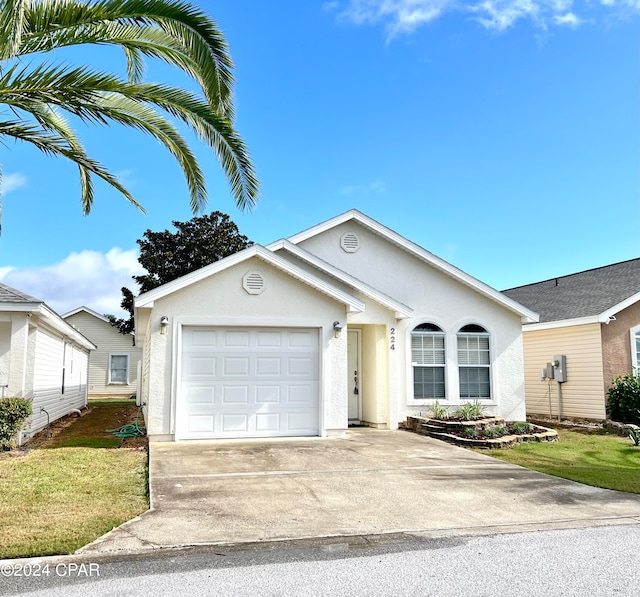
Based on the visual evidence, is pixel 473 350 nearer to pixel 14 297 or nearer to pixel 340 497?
pixel 340 497

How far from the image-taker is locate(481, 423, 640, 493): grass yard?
8.41 meters

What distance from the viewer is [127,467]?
28.9 ft

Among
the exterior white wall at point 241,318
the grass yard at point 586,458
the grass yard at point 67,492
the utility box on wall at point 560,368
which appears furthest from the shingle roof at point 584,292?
the grass yard at point 67,492

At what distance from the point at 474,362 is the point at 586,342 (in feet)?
12.1

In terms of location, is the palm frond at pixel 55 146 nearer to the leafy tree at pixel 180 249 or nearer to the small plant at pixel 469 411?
the small plant at pixel 469 411

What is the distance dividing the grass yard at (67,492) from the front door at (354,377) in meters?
5.36

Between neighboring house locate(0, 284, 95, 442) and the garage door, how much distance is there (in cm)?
324

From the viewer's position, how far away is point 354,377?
1458cm

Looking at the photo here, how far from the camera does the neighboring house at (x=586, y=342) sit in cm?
1558

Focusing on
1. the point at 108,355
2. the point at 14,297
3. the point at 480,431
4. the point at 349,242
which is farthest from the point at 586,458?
the point at 108,355

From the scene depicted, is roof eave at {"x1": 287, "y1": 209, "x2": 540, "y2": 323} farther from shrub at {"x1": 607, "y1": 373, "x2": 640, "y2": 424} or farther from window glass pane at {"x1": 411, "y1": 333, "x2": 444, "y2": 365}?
shrub at {"x1": 607, "y1": 373, "x2": 640, "y2": 424}

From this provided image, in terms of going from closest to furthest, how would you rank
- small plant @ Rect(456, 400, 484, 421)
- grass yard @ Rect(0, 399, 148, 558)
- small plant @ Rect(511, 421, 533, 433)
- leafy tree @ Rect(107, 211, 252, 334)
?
grass yard @ Rect(0, 399, 148, 558) < small plant @ Rect(511, 421, 533, 433) < small plant @ Rect(456, 400, 484, 421) < leafy tree @ Rect(107, 211, 252, 334)

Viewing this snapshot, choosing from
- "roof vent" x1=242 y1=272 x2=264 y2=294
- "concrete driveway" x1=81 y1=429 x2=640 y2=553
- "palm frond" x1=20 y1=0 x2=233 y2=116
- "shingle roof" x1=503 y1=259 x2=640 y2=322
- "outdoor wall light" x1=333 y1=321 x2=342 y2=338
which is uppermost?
"palm frond" x1=20 y1=0 x2=233 y2=116

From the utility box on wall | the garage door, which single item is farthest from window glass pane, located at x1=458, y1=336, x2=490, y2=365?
the garage door
